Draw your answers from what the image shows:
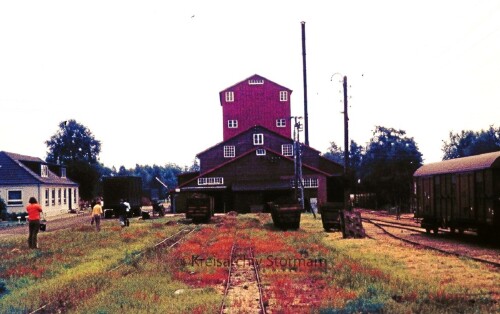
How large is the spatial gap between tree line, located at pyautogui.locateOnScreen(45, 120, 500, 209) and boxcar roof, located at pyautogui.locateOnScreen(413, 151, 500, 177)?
4.57 meters

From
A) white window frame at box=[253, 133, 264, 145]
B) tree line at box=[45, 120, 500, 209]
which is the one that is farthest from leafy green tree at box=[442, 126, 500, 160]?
white window frame at box=[253, 133, 264, 145]

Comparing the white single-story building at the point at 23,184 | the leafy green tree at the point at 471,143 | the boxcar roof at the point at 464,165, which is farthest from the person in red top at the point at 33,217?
the leafy green tree at the point at 471,143

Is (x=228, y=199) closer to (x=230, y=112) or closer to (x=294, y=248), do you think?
(x=230, y=112)

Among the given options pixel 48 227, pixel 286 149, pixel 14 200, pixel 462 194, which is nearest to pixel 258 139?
pixel 286 149

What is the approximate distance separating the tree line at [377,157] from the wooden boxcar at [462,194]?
461 cm

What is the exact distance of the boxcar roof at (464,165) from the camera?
19.0 metres

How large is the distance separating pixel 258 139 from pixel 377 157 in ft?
50.8

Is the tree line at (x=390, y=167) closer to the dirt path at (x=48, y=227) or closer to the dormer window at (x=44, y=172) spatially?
the dirt path at (x=48, y=227)

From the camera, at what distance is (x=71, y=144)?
102875 millimetres

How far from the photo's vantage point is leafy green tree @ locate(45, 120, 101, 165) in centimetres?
10250

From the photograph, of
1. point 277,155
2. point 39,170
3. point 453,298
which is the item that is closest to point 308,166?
point 277,155

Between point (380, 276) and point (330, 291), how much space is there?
6.94 ft

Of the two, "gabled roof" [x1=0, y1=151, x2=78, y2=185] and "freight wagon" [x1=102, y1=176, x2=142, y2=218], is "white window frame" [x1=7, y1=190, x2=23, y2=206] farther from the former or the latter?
"freight wagon" [x1=102, y1=176, x2=142, y2=218]

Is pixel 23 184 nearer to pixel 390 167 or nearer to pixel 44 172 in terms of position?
pixel 44 172
